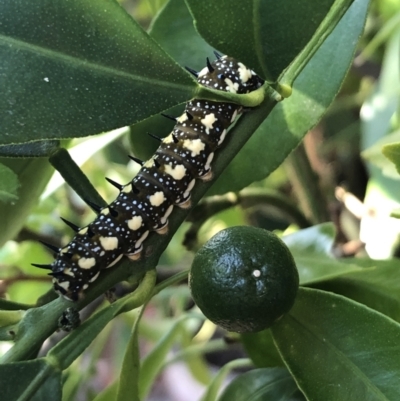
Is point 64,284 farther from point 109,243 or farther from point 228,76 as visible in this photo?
point 228,76

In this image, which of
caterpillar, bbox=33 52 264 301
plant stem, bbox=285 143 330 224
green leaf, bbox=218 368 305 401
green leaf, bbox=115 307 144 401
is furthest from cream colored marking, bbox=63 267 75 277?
plant stem, bbox=285 143 330 224

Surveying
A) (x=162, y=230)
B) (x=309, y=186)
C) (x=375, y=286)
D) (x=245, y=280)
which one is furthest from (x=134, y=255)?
(x=309, y=186)

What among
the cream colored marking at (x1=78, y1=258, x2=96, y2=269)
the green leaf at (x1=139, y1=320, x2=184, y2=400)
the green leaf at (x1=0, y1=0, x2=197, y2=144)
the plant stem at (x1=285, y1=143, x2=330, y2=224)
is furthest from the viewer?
the plant stem at (x1=285, y1=143, x2=330, y2=224)

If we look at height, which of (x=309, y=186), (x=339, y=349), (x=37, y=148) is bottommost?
(x=339, y=349)

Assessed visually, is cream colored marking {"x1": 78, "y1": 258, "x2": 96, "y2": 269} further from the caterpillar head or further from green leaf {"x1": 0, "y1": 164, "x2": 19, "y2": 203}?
the caterpillar head

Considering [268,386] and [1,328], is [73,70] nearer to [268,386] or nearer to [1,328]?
[1,328]

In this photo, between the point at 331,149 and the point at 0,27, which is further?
the point at 331,149

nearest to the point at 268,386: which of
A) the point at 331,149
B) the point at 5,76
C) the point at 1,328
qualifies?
the point at 1,328
